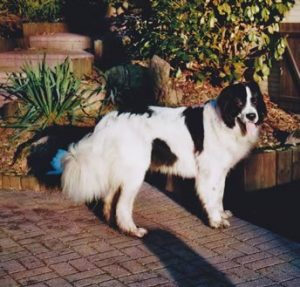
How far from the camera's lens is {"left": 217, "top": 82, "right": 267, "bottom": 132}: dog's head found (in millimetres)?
4934

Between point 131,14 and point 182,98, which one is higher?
point 131,14

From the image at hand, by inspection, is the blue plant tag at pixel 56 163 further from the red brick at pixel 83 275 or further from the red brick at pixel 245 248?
the red brick at pixel 245 248

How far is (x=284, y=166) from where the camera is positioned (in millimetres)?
5945

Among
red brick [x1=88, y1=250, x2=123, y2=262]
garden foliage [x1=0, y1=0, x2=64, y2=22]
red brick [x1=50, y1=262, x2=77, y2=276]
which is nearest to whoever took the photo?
red brick [x1=50, y1=262, x2=77, y2=276]

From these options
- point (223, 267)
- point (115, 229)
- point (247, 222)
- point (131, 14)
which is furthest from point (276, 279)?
point (131, 14)

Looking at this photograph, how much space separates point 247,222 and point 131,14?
5741 mm

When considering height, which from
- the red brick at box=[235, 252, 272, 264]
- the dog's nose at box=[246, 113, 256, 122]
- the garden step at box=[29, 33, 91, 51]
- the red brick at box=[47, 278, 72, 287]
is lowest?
the red brick at box=[235, 252, 272, 264]

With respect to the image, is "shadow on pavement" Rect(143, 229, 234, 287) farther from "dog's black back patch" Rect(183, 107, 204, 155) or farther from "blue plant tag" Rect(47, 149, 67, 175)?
"blue plant tag" Rect(47, 149, 67, 175)

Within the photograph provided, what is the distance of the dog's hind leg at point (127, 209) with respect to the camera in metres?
4.93

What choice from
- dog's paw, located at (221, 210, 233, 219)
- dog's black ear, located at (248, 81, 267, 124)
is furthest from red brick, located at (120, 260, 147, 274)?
dog's black ear, located at (248, 81, 267, 124)

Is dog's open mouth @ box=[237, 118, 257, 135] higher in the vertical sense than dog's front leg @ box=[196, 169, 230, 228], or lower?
higher

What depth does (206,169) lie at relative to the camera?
5.21m

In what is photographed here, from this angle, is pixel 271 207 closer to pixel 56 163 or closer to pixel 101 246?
pixel 101 246

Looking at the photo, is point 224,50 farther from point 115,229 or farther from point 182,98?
point 115,229
